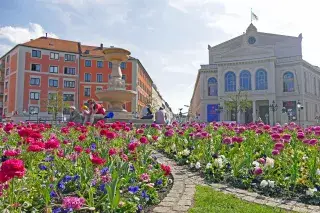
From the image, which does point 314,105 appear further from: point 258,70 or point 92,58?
point 92,58

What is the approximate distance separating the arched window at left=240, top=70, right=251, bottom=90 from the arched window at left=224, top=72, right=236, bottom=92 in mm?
1613

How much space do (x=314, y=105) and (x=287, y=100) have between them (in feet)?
32.0

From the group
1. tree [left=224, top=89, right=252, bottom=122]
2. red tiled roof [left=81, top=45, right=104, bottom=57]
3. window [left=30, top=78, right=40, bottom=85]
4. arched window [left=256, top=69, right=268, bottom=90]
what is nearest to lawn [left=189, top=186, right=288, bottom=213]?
tree [left=224, top=89, right=252, bottom=122]

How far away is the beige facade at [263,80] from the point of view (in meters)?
56.8

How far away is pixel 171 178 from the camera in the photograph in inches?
221

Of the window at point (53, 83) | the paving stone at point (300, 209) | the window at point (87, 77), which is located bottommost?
the paving stone at point (300, 209)

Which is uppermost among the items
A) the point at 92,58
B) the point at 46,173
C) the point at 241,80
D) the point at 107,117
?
the point at 92,58

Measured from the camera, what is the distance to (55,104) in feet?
172

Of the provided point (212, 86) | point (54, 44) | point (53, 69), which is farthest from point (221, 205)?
point (212, 86)

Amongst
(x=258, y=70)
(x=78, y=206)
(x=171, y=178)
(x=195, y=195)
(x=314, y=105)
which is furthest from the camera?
(x=314, y=105)

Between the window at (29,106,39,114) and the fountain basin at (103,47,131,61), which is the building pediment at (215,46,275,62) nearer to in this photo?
the window at (29,106,39,114)

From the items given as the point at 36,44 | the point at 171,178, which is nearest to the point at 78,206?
the point at 171,178

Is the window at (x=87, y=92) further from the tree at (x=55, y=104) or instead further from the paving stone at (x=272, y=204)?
the paving stone at (x=272, y=204)

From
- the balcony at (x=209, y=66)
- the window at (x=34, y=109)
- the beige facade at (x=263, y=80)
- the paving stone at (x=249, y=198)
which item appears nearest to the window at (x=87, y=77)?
the window at (x=34, y=109)
